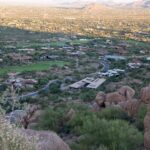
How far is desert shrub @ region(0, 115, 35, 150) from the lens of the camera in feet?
25.9

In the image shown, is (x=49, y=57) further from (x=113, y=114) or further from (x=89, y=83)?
(x=113, y=114)

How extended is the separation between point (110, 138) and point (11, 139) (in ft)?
28.0

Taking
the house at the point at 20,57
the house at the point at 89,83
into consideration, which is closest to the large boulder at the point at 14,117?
the house at the point at 89,83

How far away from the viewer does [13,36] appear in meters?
101

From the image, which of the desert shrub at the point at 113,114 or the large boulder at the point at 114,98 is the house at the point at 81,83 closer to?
the large boulder at the point at 114,98

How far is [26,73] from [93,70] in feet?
29.7

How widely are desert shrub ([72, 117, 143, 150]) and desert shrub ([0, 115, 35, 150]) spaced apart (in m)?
7.69

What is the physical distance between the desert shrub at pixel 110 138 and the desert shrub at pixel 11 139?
769 centimetres

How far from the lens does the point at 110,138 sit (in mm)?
16156

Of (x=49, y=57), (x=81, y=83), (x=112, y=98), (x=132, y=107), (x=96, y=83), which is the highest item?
(x=132, y=107)

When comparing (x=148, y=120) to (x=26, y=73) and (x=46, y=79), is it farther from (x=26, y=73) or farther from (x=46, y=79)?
(x=26, y=73)

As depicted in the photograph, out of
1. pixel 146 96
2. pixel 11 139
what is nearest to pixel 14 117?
pixel 11 139

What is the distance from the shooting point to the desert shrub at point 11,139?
7903 mm

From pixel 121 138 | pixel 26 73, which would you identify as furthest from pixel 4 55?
pixel 121 138
